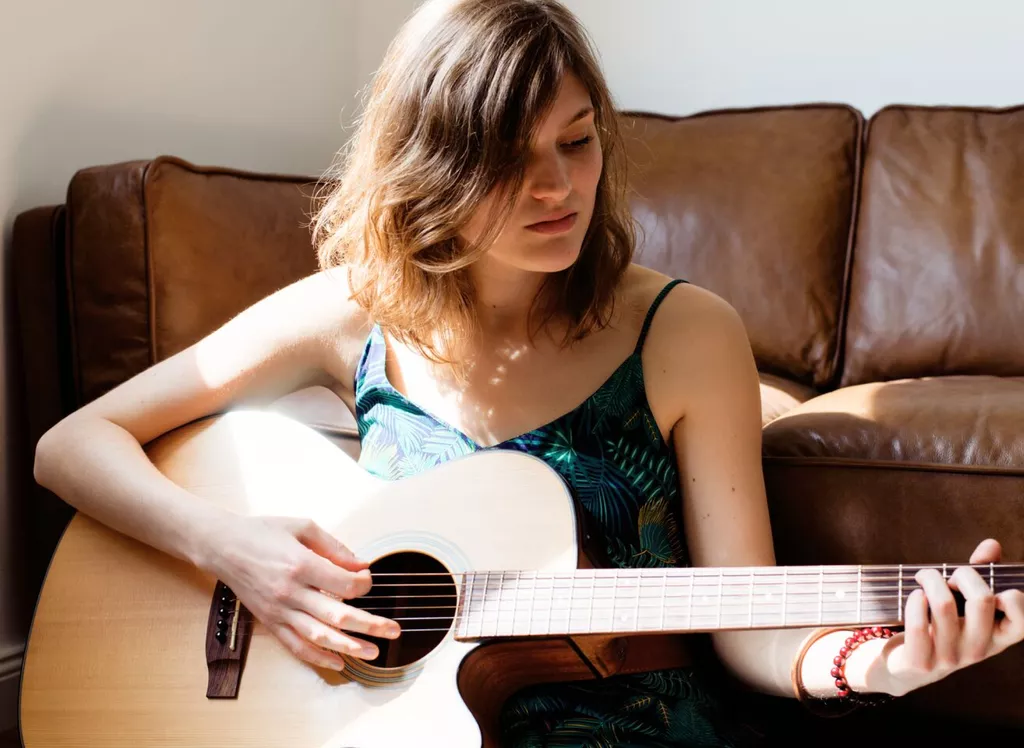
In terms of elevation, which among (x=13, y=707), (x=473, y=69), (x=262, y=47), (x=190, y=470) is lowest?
(x=13, y=707)

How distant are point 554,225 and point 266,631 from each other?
1.73 feet

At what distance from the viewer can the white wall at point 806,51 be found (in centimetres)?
202

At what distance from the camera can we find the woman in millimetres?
1089

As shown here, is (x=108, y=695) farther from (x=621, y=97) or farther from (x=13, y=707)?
(x=621, y=97)

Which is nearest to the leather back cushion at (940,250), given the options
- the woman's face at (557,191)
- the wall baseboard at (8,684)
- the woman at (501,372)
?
the woman at (501,372)

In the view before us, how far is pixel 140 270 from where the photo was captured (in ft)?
5.40

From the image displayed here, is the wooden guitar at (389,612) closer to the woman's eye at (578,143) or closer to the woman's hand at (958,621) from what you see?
the woman's hand at (958,621)

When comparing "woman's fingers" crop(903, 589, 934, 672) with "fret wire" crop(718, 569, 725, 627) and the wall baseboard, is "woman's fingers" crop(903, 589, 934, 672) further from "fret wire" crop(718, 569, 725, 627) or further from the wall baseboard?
the wall baseboard

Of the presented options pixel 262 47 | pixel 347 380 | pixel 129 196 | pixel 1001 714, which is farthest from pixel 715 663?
pixel 262 47

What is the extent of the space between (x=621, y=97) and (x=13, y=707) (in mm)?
1700

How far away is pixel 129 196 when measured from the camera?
1.65m

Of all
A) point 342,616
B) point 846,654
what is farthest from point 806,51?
point 342,616

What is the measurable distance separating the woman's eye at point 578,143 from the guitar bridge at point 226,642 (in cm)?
61

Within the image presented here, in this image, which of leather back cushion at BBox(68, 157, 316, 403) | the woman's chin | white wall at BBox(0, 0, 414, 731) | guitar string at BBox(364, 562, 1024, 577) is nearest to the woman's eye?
the woman's chin
